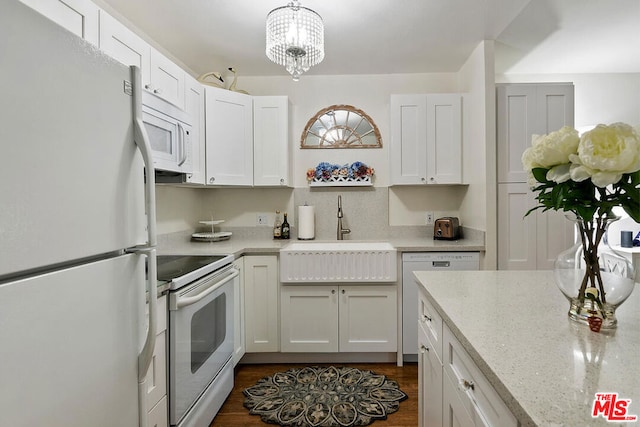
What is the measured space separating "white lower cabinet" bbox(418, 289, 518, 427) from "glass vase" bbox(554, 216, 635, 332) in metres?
0.33

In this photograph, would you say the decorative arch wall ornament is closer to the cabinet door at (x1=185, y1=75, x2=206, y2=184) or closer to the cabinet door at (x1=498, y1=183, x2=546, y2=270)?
the cabinet door at (x1=185, y1=75, x2=206, y2=184)

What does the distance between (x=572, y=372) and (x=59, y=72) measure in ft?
4.04

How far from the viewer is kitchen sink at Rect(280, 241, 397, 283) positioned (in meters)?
2.54

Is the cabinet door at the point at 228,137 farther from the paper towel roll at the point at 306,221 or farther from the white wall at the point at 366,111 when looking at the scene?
the paper towel roll at the point at 306,221

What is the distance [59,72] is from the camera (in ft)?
2.39

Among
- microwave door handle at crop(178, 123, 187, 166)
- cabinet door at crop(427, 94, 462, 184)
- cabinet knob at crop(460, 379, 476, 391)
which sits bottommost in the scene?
cabinet knob at crop(460, 379, 476, 391)

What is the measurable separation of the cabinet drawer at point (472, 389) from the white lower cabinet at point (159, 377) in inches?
44.9

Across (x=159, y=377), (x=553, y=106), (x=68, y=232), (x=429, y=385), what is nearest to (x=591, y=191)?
(x=429, y=385)

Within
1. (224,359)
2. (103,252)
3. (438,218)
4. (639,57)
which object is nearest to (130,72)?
(103,252)

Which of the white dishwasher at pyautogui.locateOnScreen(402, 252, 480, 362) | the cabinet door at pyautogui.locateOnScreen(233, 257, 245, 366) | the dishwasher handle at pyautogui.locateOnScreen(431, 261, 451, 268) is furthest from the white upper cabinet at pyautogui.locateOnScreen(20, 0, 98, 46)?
the dishwasher handle at pyautogui.locateOnScreen(431, 261, 451, 268)

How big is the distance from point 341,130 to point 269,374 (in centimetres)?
219

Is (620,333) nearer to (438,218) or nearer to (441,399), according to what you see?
(441,399)

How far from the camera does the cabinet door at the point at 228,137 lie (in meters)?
2.62

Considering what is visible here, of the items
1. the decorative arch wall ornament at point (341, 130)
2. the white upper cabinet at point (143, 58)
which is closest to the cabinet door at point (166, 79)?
the white upper cabinet at point (143, 58)
